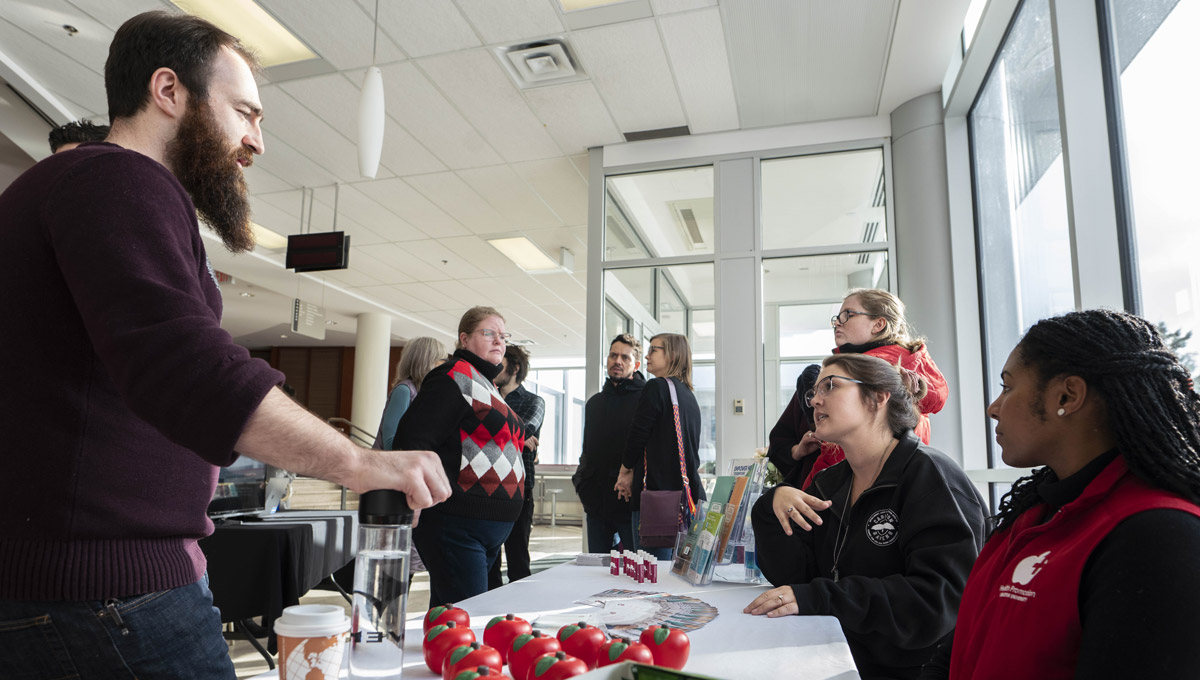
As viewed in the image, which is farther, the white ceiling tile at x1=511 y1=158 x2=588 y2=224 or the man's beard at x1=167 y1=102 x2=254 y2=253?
the white ceiling tile at x1=511 y1=158 x2=588 y2=224

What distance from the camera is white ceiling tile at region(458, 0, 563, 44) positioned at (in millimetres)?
3684

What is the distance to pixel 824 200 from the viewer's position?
4.97 m

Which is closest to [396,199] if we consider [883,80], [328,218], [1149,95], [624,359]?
[328,218]

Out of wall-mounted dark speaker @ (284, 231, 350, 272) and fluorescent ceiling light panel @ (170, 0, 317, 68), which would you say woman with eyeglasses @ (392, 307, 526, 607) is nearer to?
fluorescent ceiling light panel @ (170, 0, 317, 68)

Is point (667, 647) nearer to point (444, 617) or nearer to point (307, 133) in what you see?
point (444, 617)

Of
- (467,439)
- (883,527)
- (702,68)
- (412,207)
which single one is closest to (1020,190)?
(702,68)

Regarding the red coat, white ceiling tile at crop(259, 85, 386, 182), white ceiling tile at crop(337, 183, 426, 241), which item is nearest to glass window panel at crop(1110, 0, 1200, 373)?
the red coat

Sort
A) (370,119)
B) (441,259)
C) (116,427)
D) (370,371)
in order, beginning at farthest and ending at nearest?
(370,371) < (441,259) < (370,119) < (116,427)

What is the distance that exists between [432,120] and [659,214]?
1.67m

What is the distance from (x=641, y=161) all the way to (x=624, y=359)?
A: 2.01m

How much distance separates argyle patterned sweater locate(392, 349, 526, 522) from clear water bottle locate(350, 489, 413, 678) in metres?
1.48

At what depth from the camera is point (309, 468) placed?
773mm

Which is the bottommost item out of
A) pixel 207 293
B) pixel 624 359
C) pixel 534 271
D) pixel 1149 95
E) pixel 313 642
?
pixel 313 642

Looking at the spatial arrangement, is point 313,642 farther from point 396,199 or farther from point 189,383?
A: point 396,199
